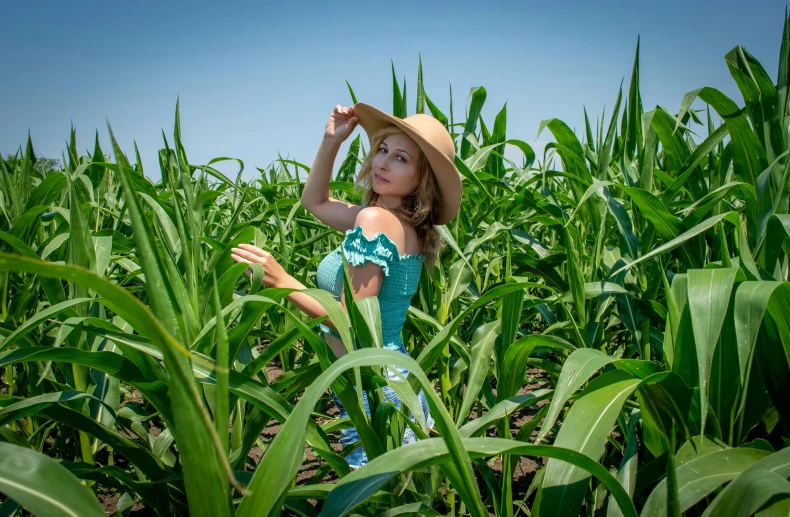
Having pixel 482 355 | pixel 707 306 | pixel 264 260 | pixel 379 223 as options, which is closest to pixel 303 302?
pixel 264 260

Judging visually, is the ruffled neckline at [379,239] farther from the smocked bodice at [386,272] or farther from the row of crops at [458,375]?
the row of crops at [458,375]

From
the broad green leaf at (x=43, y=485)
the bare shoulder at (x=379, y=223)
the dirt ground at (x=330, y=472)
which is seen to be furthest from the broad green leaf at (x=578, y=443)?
the bare shoulder at (x=379, y=223)

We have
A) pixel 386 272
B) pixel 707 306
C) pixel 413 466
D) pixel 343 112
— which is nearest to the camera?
pixel 413 466

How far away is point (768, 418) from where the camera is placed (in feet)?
2.70

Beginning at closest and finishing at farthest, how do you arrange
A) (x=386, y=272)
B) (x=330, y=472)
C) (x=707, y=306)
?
(x=707, y=306), (x=386, y=272), (x=330, y=472)

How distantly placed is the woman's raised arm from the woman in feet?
0.26

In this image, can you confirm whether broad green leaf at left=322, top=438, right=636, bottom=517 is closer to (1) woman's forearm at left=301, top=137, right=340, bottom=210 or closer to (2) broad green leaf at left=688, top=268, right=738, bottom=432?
(2) broad green leaf at left=688, top=268, right=738, bottom=432

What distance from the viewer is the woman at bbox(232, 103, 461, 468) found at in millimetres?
1284

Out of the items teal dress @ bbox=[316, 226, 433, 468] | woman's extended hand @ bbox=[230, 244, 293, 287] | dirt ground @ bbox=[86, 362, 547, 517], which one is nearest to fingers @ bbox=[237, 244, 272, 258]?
woman's extended hand @ bbox=[230, 244, 293, 287]

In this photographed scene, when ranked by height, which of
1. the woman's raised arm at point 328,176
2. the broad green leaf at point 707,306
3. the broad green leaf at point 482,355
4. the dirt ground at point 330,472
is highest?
the woman's raised arm at point 328,176

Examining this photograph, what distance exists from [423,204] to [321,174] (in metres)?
0.41

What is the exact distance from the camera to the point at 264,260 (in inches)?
42.1

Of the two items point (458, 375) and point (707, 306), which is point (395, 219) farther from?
point (707, 306)

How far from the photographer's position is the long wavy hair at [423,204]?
1433mm
